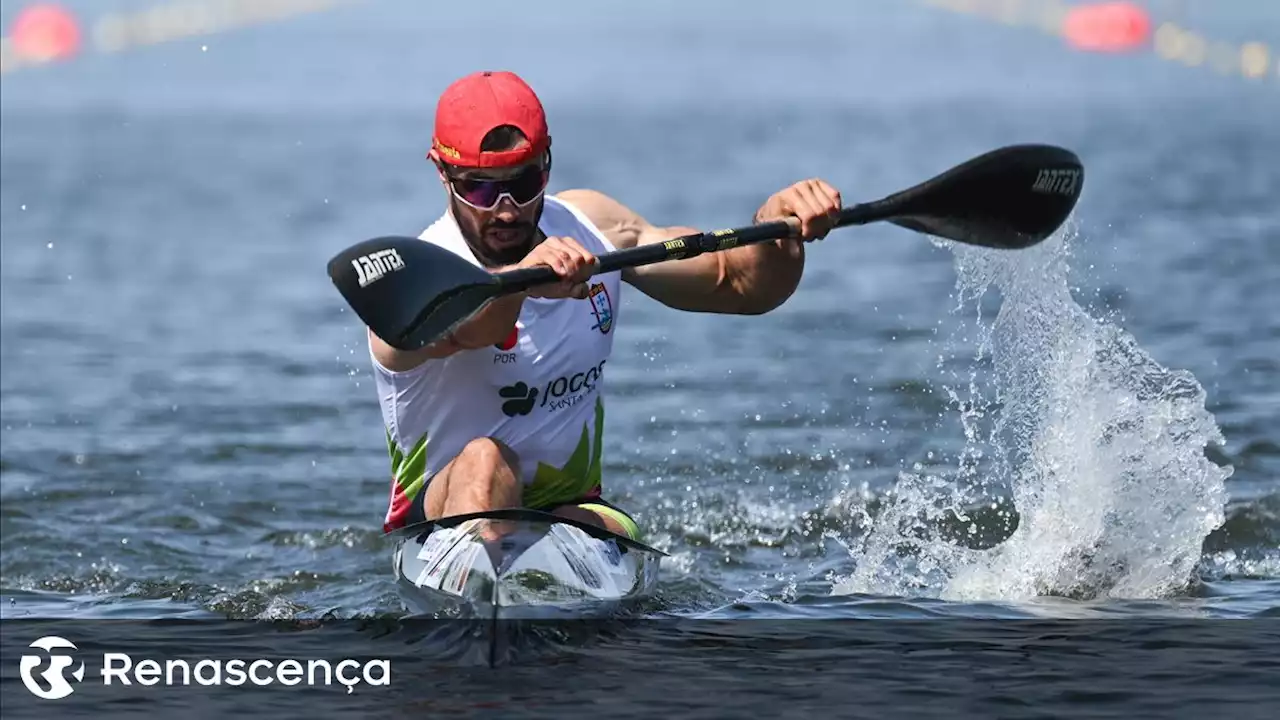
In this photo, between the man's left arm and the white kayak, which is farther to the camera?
the man's left arm

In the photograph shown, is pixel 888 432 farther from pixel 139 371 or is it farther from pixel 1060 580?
pixel 139 371

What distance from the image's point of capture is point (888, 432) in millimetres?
11172

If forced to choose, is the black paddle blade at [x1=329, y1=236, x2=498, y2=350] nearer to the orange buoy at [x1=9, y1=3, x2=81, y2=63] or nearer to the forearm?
the forearm

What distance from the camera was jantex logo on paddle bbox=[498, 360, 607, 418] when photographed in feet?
22.6

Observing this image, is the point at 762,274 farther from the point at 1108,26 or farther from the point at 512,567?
the point at 1108,26

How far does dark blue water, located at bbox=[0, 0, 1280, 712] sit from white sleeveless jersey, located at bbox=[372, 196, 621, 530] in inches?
27.2

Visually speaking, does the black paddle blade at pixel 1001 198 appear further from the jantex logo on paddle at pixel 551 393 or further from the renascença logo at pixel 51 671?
the renascença logo at pixel 51 671

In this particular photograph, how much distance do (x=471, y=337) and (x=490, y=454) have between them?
42 centimetres

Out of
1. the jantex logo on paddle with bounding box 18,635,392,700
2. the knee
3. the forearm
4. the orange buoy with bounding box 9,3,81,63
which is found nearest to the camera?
the jantex logo on paddle with bounding box 18,635,392,700

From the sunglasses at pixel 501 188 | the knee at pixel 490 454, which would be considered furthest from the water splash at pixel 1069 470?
the sunglasses at pixel 501 188

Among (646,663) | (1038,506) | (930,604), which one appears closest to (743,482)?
(1038,506)

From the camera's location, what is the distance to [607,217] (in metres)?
7.25

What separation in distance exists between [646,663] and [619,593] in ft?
1.41

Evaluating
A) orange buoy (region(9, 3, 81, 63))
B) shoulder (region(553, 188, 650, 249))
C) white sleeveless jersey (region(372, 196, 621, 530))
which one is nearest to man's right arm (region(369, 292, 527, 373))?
white sleeveless jersey (region(372, 196, 621, 530))
